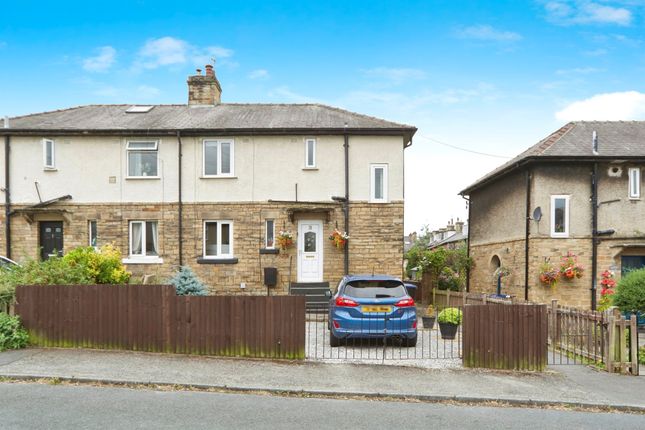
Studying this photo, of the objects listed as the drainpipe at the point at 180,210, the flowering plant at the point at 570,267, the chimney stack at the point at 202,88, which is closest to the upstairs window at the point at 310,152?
the drainpipe at the point at 180,210

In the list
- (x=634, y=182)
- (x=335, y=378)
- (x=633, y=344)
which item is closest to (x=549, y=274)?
(x=634, y=182)

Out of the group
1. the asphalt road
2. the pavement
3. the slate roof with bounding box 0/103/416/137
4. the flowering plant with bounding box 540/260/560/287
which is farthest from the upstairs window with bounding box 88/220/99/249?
the flowering plant with bounding box 540/260/560/287

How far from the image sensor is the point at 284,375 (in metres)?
8.05

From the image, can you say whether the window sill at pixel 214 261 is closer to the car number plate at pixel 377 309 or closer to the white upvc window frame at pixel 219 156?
the white upvc window frame at pixel 219 156

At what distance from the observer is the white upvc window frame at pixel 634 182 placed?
1683cm

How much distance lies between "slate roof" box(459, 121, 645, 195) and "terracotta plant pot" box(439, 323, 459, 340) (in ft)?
26.3

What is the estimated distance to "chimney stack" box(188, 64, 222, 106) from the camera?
64.9 feet

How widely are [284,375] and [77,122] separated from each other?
14399mm

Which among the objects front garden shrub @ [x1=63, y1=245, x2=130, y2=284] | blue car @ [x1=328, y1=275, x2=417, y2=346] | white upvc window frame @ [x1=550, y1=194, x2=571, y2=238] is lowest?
blue car @ [x1=328, y1=275, x2=417, y2=346]

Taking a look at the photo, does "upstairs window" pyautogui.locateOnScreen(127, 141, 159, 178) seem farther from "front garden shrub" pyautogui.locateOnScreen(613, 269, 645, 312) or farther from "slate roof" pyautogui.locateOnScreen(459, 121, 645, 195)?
"front garden shrub" pyautogui.locateOnScreen(613, 269, 645, 312)

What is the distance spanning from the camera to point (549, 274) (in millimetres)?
16375

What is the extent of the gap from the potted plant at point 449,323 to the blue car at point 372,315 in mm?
1632

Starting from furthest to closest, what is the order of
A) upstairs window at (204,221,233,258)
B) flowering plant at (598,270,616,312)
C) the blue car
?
upstairs window at (204,221,233,258), flowering plant at (598,270,616,312), the blue car

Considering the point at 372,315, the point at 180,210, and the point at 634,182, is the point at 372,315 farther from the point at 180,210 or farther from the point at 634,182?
the point at 634,182
